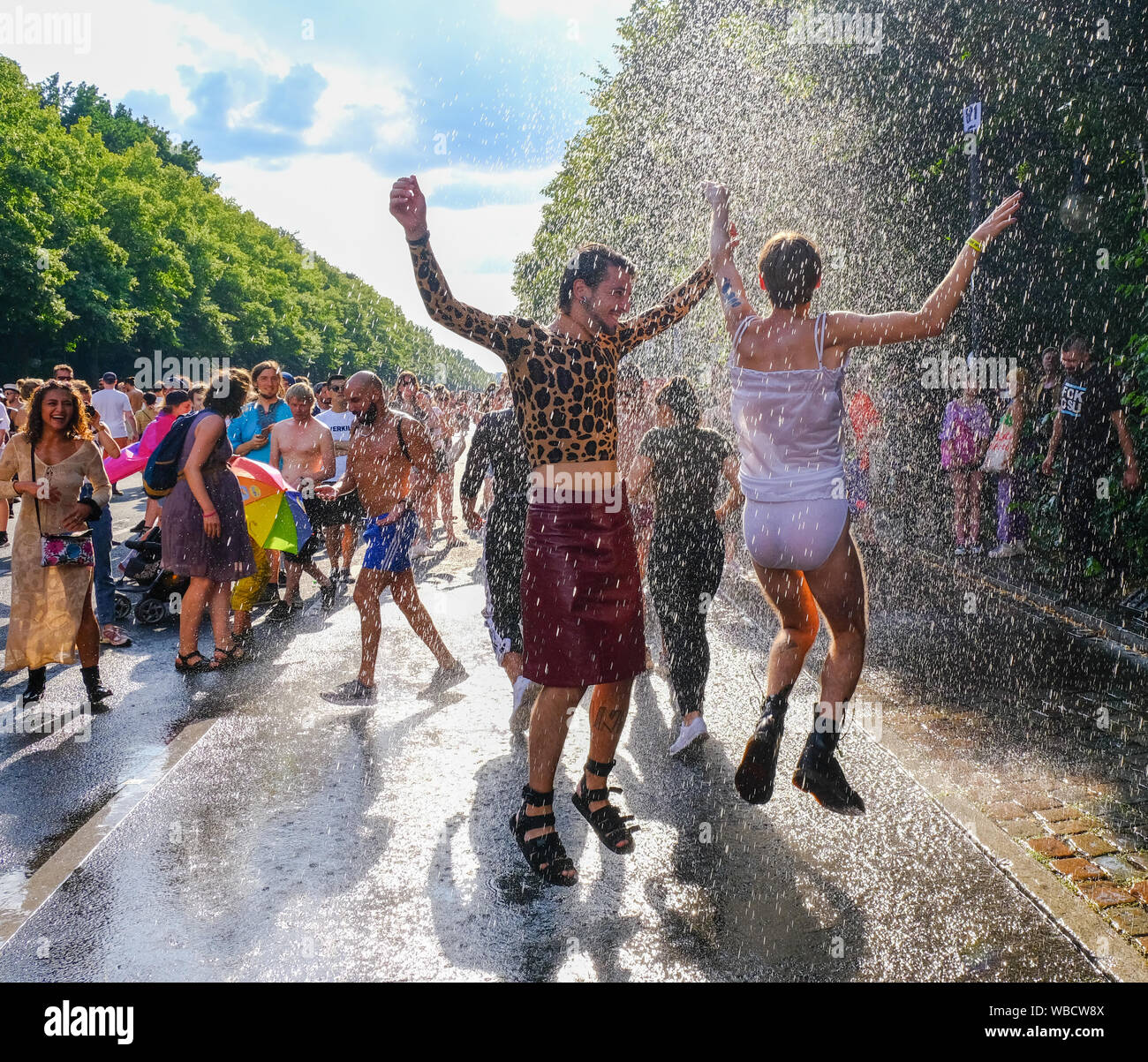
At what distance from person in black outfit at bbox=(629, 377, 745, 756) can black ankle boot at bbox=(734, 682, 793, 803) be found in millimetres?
1647

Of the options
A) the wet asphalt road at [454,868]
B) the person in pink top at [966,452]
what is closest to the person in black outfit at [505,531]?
the wet asphalt road at [454,868]

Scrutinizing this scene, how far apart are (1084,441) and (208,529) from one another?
22.8 feet

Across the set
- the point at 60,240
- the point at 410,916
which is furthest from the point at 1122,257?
the point at 60,240

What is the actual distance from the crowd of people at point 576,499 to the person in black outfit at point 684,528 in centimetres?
1

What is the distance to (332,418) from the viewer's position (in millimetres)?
11680

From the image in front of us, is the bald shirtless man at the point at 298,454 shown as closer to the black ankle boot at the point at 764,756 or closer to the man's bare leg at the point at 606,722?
the man's bare leg at the point at 606,722

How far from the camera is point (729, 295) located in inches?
156

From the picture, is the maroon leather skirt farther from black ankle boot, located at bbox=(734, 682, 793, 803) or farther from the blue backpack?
the blue backpack

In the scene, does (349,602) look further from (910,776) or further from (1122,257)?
(1122,257)

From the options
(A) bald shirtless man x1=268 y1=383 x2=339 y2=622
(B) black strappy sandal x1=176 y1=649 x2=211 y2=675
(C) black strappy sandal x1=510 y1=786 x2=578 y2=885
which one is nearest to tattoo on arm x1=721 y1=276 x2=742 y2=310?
(C) black strappy sandal x1=510 y1=786 x2=578 y2=885

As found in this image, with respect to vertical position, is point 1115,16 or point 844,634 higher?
point 1115,16

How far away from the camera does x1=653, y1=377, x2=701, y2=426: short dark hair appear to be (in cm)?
569

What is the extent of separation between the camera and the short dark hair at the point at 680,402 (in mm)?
5688
